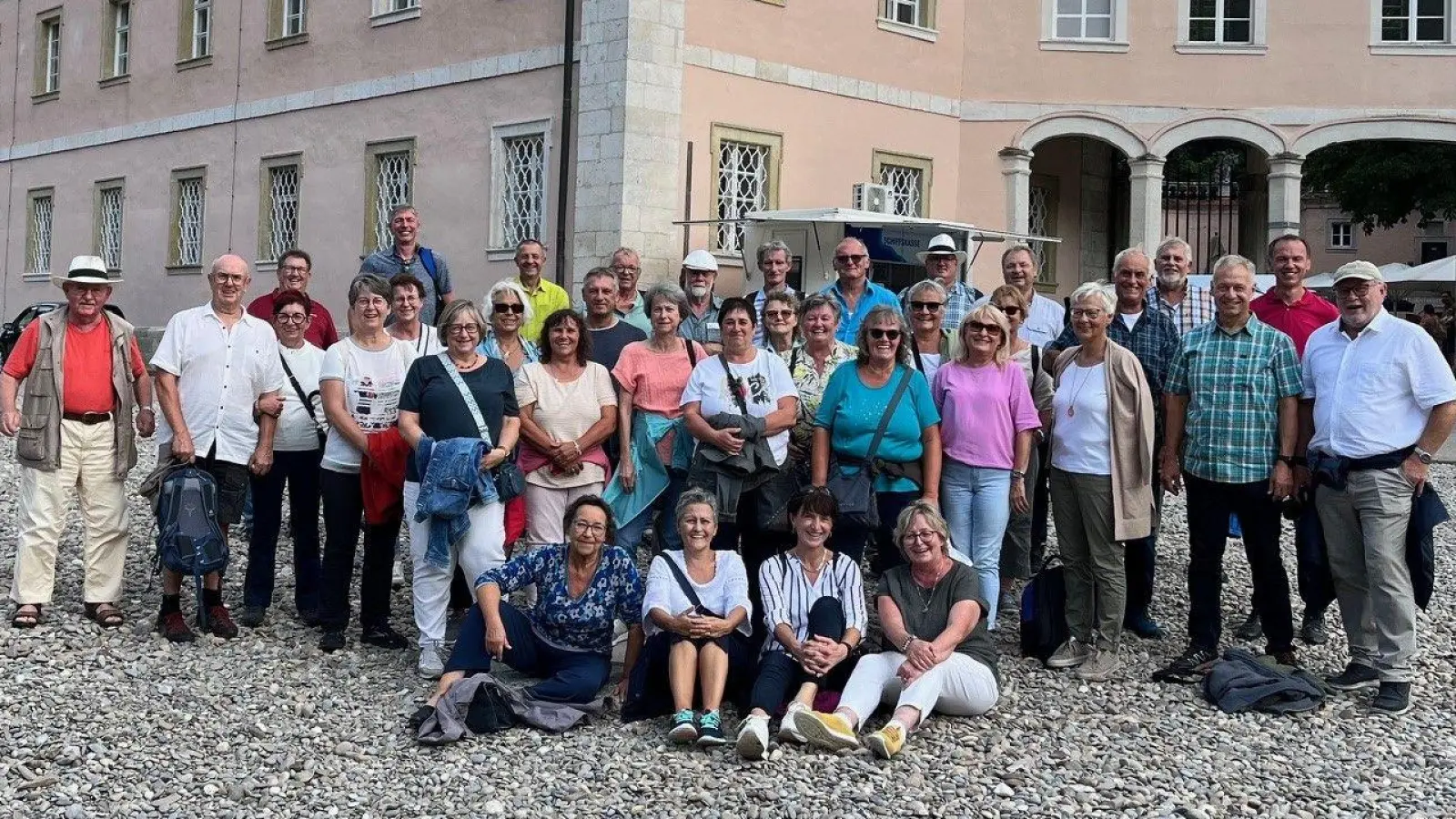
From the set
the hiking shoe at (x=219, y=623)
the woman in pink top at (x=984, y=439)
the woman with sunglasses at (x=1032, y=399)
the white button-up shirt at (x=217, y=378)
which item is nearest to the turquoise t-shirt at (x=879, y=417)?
the woman in pink top at (x=984, y=439)

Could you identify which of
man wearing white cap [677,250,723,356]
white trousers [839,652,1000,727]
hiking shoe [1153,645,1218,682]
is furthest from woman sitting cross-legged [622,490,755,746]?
man wearing white cap [677,250,723,356]

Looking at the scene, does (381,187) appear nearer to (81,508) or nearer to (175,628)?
(81,508)

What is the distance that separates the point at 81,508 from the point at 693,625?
3.46m

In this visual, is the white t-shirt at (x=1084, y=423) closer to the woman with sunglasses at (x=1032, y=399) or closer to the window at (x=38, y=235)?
the woman with sunglasses at (x=1032, y=399)

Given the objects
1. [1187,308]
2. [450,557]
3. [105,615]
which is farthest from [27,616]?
[1187,308]

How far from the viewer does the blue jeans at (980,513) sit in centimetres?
794

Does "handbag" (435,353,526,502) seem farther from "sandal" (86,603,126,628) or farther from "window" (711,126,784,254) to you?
"window" (711,126,784,254)

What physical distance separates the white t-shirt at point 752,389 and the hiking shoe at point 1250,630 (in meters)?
2.73

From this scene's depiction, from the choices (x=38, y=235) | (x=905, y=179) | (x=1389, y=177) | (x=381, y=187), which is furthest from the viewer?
A: (x=1389, y=177)

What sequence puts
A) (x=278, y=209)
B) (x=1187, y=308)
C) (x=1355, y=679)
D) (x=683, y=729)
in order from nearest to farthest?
(x=683, y=729) → (x=1355, y=679) → (x=1187, y=308) → (x=278, y=209)

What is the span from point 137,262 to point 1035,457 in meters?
20.7

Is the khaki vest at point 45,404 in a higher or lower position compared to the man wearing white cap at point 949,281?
lower

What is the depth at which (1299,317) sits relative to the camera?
8414 mm

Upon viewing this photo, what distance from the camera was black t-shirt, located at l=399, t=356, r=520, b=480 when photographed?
7.67 m
